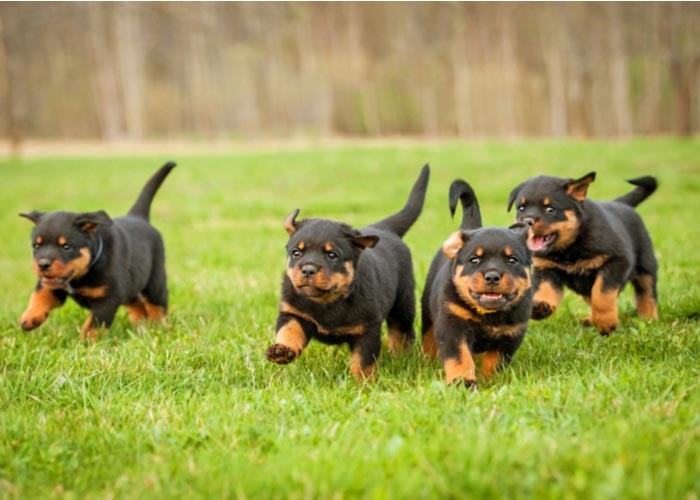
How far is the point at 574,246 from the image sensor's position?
5.22m

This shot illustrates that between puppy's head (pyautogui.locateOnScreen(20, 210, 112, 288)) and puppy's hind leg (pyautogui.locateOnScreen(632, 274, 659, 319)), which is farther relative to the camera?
puppy's hind leg (pyautogui.locateOnScreen(632, 274, 659, 319))

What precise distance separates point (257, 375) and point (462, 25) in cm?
3659

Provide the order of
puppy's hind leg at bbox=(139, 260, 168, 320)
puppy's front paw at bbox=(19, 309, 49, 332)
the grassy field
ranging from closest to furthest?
the grassy field → puppy's front paw at bbox=(19, 309, 49, 332) → puppy's hind leg at bbox=(139, 260, 168, 320)

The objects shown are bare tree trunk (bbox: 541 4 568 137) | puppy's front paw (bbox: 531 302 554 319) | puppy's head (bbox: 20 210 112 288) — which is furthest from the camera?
bare tree trunk (bbox: 541 4 568 137)

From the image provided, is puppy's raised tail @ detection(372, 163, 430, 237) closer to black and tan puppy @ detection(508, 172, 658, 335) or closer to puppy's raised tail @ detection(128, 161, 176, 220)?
black and tan puppy @ detection(508, 172, 658, 335)

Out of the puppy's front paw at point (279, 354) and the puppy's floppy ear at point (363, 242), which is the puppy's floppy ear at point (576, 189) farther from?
the puppy's front paw at point (279, 354)

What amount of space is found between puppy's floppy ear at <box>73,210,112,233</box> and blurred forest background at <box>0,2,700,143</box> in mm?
31588

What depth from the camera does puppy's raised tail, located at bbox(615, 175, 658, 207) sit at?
19.5 ft

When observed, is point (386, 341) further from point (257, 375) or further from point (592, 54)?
point (592, 54)

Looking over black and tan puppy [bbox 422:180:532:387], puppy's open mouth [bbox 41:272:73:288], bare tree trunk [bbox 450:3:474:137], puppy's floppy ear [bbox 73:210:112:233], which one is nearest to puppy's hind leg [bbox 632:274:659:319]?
black and tan puppy [bbox 422:180:532:387]

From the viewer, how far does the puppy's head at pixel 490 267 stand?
12.6ft

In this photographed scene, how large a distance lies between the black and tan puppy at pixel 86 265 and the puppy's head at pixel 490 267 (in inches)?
99.7

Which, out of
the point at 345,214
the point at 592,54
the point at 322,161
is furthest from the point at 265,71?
the point at 345,214

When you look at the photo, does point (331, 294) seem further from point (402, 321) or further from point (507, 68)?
point (507, 68)
